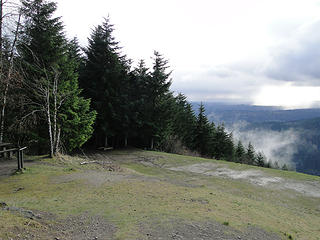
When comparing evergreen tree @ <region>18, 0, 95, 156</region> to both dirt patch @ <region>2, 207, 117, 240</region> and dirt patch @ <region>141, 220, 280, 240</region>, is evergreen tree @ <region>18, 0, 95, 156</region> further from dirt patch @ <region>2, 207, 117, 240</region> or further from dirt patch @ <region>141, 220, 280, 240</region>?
dirt patch @ <region>141, 220, 280, 240</region>

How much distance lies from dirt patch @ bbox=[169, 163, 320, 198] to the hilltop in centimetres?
14

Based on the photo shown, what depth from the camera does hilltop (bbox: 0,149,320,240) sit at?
4.93 metres

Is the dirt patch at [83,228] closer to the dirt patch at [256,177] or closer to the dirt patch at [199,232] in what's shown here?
the dirt patch at [199,232]

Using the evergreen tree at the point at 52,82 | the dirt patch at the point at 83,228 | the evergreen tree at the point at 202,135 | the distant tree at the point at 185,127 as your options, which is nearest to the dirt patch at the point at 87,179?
the dirt patch at the point at 83,228

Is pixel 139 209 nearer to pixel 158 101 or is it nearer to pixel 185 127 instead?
pixel 158 101

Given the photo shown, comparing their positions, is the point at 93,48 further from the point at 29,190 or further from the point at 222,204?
the point at 222,204

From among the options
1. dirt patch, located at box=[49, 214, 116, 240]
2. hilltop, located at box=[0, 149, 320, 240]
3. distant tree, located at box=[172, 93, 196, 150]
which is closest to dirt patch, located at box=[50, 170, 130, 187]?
hilltop, located at box=[0, 149, 320, 240]

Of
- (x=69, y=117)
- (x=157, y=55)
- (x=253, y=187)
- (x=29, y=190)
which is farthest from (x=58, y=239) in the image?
(x=157, y=55)

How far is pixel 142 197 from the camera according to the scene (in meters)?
8.02

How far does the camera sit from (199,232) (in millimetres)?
5266

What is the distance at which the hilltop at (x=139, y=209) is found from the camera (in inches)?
194

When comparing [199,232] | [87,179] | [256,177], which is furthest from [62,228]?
[256,177]

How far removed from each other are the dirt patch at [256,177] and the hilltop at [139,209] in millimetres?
135

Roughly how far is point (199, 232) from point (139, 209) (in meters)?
2.17
